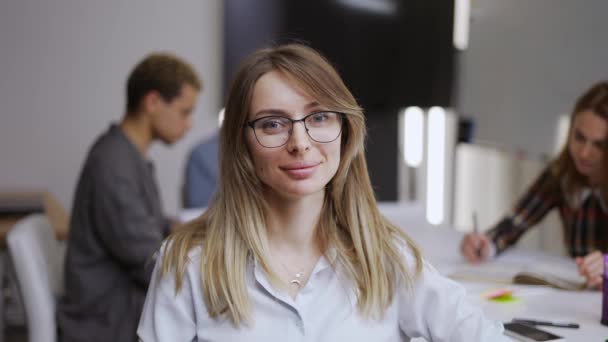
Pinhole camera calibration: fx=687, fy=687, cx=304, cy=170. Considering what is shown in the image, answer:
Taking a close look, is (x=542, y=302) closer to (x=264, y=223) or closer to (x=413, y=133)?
(x=264, y=223)

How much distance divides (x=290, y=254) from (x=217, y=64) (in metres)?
2.62

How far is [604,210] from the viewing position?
2.05m

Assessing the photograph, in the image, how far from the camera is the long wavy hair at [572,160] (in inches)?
77.2

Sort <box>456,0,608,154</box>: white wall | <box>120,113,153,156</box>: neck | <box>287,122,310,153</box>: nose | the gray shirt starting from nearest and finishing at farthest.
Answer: <box>287,122,310,153</box>: nose
the gray shirt
<box>120,113,153,156</box>: neck
<box>456,0,608,154</box>: white wall

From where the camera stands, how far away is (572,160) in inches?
83.0

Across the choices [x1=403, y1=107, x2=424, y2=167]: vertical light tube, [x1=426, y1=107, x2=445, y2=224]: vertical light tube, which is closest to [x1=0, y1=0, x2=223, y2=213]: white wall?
[x1=403, y1=107, x2=424, y2=167]: vertical light tube

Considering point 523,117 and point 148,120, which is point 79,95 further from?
point 523,117

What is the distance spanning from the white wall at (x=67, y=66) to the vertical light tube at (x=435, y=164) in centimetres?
138

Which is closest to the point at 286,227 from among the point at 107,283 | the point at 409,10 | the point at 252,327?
the point at 252,327

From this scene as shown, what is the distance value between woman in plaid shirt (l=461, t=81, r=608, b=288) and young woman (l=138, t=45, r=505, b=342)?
833mm

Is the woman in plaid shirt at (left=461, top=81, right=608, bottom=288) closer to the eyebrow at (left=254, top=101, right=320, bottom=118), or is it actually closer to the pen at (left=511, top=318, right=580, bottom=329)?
the pen at (left=511, top=318, right=580, bottom=329)

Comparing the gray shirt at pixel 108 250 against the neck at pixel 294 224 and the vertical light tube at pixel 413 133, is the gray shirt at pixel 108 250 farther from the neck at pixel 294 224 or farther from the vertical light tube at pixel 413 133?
the vertical light tube at pixel 413 133

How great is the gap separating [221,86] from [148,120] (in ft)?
4.53

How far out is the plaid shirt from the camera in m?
2.09
